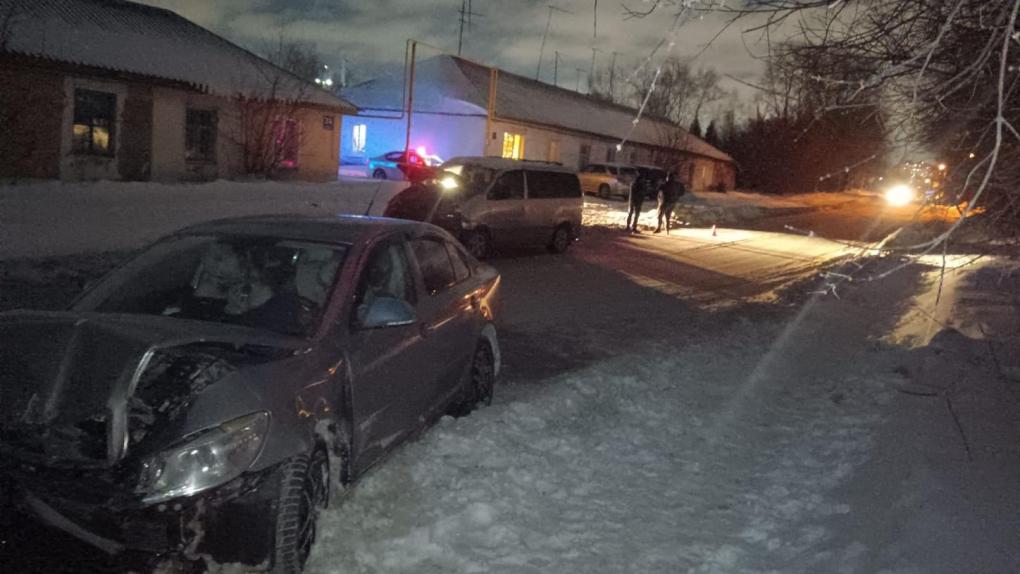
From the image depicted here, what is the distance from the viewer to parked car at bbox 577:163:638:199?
3672 centimetres

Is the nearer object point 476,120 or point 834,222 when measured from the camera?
point 476,120

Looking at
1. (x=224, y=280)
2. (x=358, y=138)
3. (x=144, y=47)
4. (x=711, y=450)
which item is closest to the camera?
(x=224, y=280)

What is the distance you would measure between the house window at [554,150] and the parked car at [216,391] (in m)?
36.6

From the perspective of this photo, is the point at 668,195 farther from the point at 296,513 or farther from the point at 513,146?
the point at 296,513

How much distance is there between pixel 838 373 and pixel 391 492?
5.56 meters

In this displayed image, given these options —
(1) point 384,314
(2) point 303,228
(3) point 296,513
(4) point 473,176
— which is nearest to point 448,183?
(4) point 473,176

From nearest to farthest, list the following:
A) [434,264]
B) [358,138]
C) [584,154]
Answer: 1. [434,264]
2. [358,138]
3. [584,154]

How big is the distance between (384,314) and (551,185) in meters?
13.3

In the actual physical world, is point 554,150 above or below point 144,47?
below

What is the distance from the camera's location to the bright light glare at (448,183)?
15.5 meters

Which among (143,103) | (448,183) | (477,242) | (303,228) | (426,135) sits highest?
(426,135)

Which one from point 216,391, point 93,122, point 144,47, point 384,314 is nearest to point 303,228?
point 384,314

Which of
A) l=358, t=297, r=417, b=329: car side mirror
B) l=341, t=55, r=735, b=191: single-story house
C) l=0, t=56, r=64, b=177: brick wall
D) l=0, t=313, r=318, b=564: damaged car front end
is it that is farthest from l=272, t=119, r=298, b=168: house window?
l=0, t=313, r=318, b=564: damaged car front end

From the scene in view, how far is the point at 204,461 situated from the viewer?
329 cm
